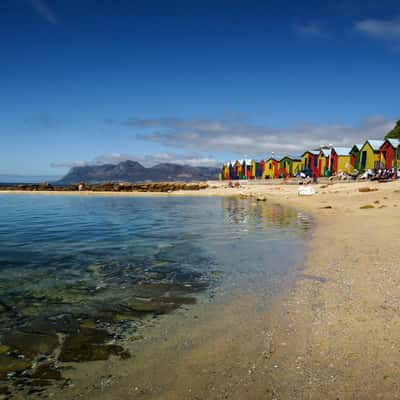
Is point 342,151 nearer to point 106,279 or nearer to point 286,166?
point 286,166

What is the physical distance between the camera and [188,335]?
4.22m

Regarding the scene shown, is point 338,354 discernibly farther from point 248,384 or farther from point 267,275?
point 267,275

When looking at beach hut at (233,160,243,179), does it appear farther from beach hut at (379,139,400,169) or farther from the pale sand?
the pale sand

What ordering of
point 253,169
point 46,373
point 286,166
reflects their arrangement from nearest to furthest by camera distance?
1. point 46,373
2. point 286,166
3. point 253,169

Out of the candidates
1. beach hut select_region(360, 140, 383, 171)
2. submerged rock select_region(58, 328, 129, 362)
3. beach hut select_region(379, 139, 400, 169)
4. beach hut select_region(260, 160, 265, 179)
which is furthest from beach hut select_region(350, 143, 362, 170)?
submerged rock select_region(58, 328, 129, 362)

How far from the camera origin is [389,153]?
45531 mm

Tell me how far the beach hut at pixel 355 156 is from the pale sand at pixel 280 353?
168 feet

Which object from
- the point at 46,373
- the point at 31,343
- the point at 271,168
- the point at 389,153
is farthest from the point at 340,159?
the point at 46,373

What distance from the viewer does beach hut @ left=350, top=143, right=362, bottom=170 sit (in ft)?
168

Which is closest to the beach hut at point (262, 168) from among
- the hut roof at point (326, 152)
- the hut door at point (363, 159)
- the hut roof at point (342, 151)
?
the hut roof at point (326, 152)

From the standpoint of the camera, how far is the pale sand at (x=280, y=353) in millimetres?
3020

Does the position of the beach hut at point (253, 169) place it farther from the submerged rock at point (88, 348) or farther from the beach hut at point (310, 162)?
the submerged rock at point (88, 348)

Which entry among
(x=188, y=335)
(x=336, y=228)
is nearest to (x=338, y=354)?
(x=188, y=335)

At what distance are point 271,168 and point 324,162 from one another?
60.7 ft
